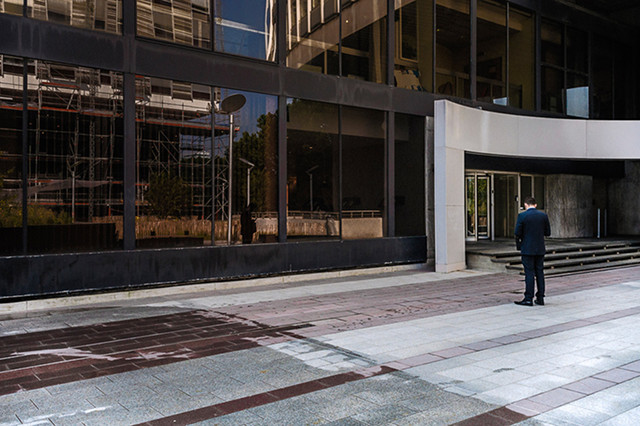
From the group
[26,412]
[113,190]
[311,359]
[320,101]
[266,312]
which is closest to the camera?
[26,412]

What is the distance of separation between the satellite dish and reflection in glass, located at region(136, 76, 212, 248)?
1.27ft

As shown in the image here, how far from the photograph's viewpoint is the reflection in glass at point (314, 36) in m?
13.8

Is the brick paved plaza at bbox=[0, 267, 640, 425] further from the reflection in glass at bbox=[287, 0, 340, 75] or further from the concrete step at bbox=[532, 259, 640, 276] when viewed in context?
the reflection in glass at bbox=[287, 0, 340, 75]

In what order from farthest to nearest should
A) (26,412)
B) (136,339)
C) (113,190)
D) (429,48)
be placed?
(429,48) < (113,190) < (136,339) < (26,412)

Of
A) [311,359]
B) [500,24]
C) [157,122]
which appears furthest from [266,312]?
[500,24]

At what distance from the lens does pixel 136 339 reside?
7453 millimetres

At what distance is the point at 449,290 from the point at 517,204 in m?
10.7

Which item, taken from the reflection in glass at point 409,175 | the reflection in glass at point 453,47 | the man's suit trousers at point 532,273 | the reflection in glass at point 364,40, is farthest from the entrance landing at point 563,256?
the reflection in glass at point 364,40

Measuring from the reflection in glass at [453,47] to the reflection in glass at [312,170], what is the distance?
15.1 ft

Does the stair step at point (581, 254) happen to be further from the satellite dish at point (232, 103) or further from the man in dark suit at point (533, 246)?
the satellite dish at point (232, 103)

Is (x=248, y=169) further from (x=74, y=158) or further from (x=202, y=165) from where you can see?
(x=74, y=158)

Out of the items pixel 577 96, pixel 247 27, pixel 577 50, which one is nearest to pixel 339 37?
pixel 247 27

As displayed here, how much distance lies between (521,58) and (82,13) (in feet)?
49.2

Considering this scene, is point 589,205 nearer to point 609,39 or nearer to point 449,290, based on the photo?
point 609,39
